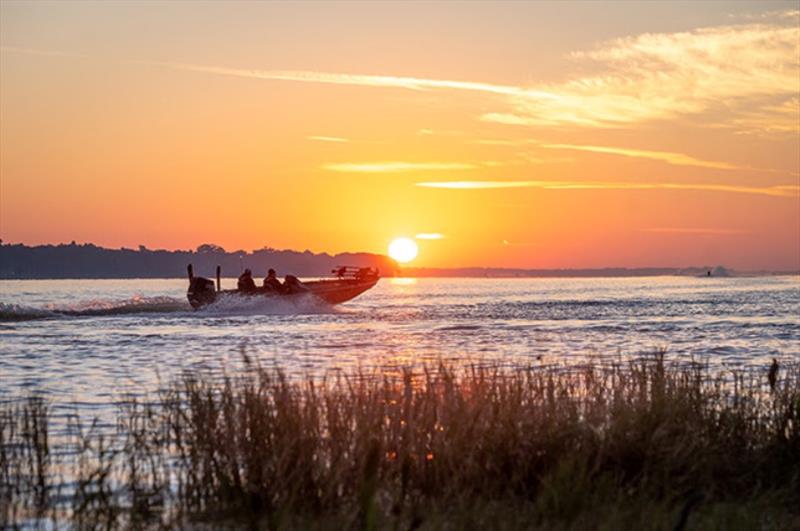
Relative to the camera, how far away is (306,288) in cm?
7419

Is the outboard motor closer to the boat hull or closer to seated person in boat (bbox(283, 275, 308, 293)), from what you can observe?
the boat hull

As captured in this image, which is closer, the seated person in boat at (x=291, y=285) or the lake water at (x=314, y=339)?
the lake water at (x=314, y=339)

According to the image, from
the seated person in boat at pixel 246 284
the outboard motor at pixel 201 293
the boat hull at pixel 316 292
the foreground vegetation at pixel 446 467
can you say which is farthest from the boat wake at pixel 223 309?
the foreground vegetation at pixel 446 467

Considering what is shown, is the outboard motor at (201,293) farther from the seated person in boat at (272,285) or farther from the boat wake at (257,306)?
the seated person in boat at (272,285)

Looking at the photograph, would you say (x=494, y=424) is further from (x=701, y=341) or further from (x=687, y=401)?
(x=701, y=341)

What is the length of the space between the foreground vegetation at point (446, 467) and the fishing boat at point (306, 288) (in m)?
57.4

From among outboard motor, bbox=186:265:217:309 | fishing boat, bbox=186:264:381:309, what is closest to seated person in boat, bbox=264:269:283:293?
fishing boat, bbox=186:264:381:309

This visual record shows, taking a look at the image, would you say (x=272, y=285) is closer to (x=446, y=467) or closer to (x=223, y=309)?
(x=223, y=309)

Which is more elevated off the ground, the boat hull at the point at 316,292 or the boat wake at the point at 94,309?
the boat hull at the point at 316,292

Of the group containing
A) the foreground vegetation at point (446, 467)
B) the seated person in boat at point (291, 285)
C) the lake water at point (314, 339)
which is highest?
the seated person in boat at point (291, 285)

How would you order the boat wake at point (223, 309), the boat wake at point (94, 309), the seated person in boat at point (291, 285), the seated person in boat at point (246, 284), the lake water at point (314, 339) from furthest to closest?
the seated person in boat at point (291, 285)
the seated person in boat at point (246, 284)
the boat wake at point (223, 309)
the boat wake at point (94, 309)
the lake water at point (314, 339)

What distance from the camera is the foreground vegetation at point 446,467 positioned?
10438 mm

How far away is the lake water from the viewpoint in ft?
95.6

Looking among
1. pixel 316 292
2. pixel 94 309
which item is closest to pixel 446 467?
pixel 316 292
